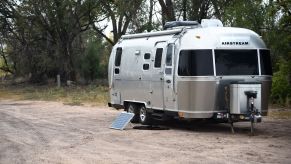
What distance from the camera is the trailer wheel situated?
1684 centimetres

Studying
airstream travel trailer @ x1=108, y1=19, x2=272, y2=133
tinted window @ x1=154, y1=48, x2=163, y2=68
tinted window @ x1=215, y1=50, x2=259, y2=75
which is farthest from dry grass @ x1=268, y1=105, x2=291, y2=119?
tinted window @ x1=154, y1=48, x2=163, y2=68

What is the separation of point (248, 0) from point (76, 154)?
12810 millimetres

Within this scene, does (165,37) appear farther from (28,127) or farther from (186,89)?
(28,127)

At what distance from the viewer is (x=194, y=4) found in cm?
2955

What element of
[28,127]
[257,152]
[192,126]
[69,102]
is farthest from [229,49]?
[69,102]

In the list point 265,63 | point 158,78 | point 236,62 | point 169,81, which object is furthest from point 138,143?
point 265,63

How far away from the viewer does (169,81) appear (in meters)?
15.2

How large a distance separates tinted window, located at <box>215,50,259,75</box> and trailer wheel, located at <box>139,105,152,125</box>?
3115 millimetres

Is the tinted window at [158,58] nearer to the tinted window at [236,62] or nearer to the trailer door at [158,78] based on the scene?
the trailer door at [158,78]

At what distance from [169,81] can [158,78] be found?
69 centimetres

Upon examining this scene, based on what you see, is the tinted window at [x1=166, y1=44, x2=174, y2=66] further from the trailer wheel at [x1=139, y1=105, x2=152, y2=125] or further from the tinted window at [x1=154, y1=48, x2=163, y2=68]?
the trailer wheel at [x1=139, y1=105, x2=152, y2=125]

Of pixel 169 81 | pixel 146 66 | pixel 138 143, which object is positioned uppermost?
pixel 146 66

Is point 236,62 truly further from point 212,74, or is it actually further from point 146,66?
point 146,66

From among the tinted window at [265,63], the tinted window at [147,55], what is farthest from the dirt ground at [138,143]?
the tinted window at [147,55]
